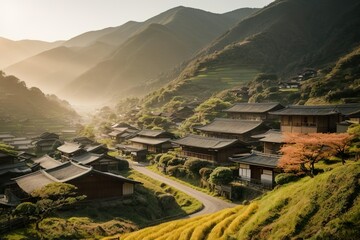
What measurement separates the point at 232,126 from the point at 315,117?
67.4ft

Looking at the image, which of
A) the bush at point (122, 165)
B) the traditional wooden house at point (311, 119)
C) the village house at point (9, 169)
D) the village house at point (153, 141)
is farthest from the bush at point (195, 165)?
the village house at point (9, 169)

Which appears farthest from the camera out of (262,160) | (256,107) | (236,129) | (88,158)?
(256,107)

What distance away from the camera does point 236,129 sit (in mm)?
63688

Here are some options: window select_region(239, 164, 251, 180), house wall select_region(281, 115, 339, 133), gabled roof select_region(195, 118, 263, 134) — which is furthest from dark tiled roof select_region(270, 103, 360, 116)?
window select_region(239, 164, 251, 180)

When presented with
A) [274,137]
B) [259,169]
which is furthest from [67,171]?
[274,137]

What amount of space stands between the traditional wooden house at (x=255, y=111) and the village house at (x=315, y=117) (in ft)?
60.9

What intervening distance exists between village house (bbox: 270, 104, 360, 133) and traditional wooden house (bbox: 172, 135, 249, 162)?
8376 mm

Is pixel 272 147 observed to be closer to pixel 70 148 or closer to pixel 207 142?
pixel 207 142

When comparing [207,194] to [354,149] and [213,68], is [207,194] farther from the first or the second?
[213,68]

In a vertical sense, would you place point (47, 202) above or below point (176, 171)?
above

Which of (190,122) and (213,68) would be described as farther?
(213,68)

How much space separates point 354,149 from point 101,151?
153ft

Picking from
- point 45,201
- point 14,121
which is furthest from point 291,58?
point 45,201

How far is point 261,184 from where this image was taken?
40.9 m
